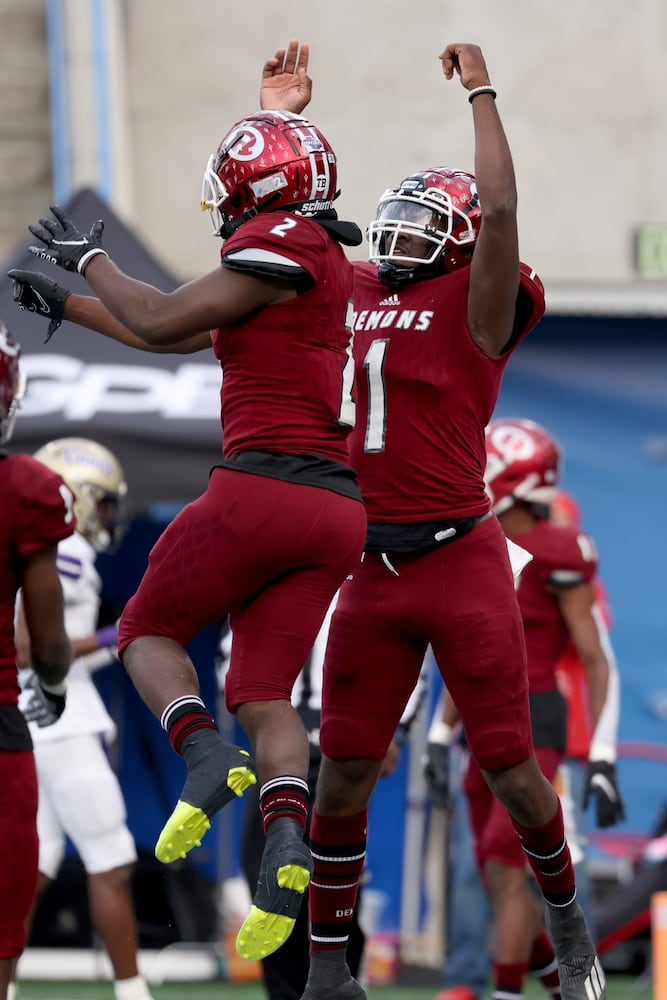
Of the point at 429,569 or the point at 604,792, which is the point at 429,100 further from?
the point at 429,569

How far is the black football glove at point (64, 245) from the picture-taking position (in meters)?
4.65

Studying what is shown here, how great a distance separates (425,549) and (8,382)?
48.1 inches

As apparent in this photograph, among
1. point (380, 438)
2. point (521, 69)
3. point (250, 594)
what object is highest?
point (521, 69)

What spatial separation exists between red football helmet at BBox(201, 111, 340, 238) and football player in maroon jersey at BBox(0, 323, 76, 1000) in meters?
0.74

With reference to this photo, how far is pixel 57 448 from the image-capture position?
26.7 feet

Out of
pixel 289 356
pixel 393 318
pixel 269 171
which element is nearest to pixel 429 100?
pixel 393 318

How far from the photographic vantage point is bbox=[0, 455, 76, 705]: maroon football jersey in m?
4.74

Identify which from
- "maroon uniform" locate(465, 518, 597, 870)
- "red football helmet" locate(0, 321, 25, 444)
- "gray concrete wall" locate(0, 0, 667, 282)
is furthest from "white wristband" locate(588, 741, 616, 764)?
"gray concrete wall" locate(0, 0, 667, 282)

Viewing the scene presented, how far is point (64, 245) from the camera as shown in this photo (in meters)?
4.68

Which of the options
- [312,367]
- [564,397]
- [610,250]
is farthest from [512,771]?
[610,250]

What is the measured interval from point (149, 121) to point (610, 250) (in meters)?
2.87

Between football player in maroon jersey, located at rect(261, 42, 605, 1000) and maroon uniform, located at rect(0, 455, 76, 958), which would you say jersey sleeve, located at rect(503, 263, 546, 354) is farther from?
maroon uniform, located at rect(0, 455, 76, 958)

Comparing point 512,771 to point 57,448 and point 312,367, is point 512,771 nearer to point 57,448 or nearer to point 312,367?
point 312,367

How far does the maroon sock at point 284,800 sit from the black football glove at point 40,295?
1.31 metres
